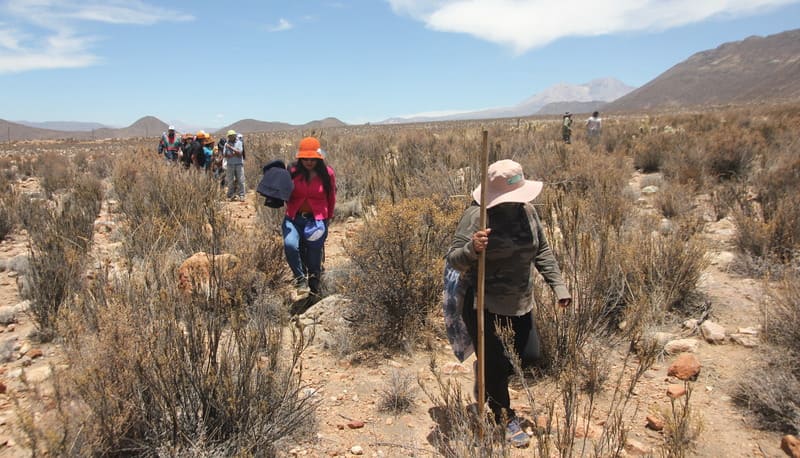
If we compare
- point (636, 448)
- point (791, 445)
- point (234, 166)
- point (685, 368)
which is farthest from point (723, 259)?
point (234, 166)

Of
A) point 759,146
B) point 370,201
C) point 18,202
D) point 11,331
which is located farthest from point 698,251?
point 18,202

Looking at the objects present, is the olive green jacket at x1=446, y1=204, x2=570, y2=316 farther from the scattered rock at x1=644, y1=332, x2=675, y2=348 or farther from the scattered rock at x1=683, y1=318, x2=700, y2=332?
the scattered rock at x1=683, y1=318, x2=700, y2=332

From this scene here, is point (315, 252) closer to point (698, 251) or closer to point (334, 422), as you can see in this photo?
point (334, 422)

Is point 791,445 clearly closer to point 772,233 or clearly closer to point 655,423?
point 655,423

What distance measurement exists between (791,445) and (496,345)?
156 centimetres

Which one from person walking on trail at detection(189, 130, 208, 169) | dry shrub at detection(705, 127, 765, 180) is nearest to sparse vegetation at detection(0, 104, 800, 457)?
dry shrub at detection(705, 127, 765, 180)

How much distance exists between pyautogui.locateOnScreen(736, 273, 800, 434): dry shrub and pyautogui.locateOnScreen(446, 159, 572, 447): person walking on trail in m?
1.34

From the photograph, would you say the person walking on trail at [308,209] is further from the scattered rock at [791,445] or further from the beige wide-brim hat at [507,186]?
the scattered rock at [791,445]

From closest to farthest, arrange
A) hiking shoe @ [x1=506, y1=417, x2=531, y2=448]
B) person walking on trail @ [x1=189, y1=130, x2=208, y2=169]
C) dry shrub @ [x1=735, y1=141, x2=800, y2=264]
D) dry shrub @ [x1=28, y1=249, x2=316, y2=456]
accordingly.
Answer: dry shrub @ [x1=28, y1=249, x2=316, y2=456]
hiking shoe @ [x1=506, y1=417, x2=531, y2=448]
dry shrub @ [x1=735, y1=141, x2=800, y2=264]
person walking on trail @ [x1=189, y1=130, x2=208, y2=169]

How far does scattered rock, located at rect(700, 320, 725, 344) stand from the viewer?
→ 352 centimetres

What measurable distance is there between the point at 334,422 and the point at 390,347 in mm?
1026

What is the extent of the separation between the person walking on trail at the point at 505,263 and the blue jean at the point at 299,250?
2.27 meters

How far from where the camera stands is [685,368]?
123 inches

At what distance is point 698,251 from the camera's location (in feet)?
13.2
